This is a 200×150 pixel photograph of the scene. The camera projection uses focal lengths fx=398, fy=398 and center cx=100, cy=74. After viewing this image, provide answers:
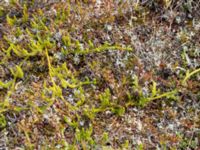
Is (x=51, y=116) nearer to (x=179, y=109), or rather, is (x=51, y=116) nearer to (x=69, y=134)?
(x=69, y=134)

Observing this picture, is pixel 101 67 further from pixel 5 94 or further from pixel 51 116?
pixel 5 94

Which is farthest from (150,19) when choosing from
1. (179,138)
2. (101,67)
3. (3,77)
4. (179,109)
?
(3,77)

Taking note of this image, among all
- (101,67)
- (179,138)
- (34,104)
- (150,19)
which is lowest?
(179,138)

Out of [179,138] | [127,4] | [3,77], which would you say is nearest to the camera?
[179,138]

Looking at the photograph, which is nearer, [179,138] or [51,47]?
[179,138]

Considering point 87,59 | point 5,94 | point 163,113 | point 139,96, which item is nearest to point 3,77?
point 5,94

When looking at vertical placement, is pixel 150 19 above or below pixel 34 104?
above

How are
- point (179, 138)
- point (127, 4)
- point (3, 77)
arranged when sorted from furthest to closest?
point (127, 4)
point (3, 77)
point (179, 138)
